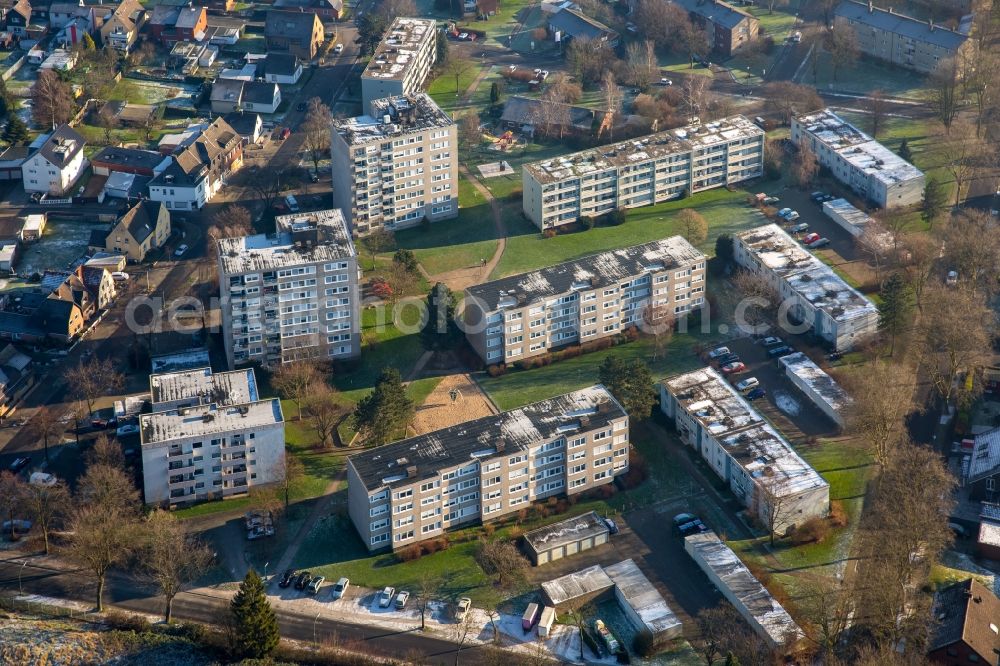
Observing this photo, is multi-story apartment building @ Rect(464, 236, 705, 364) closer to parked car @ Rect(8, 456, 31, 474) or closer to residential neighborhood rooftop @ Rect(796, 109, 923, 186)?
residential neighborhood rooftop @ Rect(796, 109, 923, 186)

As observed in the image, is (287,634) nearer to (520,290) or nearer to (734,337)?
(520,290)

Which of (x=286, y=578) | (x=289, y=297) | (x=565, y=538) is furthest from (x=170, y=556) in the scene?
(x=289, y=297)

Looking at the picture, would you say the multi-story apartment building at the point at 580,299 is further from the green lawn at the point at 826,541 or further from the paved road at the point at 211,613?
the paved road at the point at 211,613

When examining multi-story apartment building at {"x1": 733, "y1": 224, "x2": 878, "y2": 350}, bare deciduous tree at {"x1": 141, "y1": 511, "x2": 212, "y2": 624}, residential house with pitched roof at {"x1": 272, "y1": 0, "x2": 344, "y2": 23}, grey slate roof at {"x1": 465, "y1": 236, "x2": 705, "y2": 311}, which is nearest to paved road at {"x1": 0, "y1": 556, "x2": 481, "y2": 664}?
bare deciduous tree at {"x1": 141, "y1": 511, "x2": 212, "y2": 624}

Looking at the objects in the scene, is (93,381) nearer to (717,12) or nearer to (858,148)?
(858,148)

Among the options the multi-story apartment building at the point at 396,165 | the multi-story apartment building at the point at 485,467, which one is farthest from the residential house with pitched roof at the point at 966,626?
the multi-story apartment building at the point at 396,165

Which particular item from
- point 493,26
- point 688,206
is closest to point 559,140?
point 688,206

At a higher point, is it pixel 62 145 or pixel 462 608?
pixel 62 145
